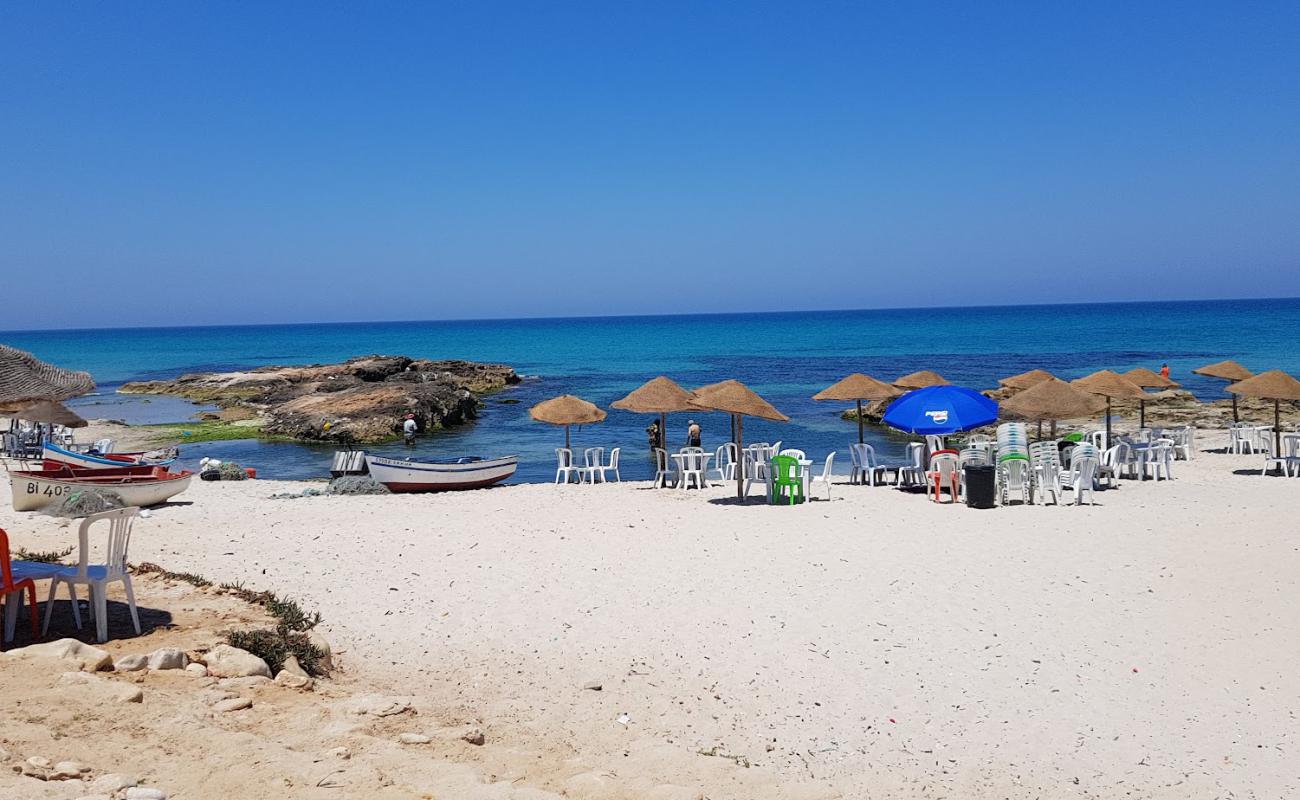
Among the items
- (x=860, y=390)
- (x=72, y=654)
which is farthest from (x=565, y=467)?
(x=72, y=654)

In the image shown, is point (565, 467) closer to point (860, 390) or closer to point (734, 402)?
point (734, 402)

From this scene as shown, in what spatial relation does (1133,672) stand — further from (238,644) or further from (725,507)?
(725,507)

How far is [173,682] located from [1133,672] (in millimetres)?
7140

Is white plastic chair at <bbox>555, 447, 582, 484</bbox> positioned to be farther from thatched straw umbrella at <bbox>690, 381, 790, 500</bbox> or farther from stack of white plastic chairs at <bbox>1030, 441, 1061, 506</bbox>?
stack of white plastic chairs at <bbox>1030, 441, 1061, 506</bbox>

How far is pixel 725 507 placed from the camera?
15156 millimetres

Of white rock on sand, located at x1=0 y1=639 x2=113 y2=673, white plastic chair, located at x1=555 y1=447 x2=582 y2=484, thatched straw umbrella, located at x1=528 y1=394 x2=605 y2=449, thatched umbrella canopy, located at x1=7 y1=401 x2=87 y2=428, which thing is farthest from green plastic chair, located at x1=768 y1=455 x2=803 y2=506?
white rock on sand, located at x1=0 y1=639 x2=113 y2=673

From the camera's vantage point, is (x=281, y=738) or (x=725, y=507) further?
(x=725, y=507)

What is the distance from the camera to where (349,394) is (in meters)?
34.8

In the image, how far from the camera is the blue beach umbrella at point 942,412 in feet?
51.8

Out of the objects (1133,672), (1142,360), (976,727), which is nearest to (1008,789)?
(976,727)

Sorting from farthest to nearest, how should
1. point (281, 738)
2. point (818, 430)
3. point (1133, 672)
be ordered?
point (818, 430), point (1133, 672), point (281, 738)

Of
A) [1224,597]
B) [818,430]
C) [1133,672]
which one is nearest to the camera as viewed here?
[1133,672]

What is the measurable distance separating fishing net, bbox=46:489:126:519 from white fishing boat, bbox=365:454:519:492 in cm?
434

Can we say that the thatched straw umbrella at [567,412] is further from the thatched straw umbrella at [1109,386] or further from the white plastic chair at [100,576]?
the white plastic chair at [100,576]
